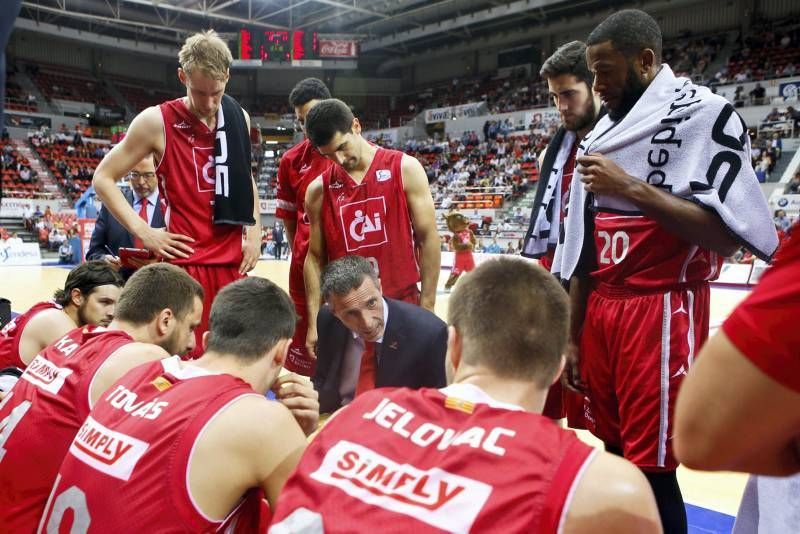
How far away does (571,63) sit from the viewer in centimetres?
275

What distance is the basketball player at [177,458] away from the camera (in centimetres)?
152

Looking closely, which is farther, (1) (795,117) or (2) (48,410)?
(1) (795,117)

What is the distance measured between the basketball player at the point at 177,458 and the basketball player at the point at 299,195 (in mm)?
2280

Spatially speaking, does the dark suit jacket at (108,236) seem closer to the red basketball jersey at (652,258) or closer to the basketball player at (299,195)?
the basketball player at (299,195)

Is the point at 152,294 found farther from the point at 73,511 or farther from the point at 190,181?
Result: the point at 73,511

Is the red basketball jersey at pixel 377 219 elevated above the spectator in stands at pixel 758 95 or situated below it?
below

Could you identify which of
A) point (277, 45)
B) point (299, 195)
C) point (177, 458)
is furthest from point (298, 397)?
point (277, 45)

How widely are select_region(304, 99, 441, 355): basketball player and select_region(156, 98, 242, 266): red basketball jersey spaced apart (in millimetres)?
625

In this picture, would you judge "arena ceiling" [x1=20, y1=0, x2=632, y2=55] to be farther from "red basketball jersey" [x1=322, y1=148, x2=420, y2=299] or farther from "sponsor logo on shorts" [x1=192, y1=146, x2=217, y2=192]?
"sponsor logo on shorts" [x1=192, y1=146, x2=217, y2=192]

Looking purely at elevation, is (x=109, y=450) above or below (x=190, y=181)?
below

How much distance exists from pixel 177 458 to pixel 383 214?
2094 millimetres

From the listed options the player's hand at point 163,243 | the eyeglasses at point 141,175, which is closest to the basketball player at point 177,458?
the player's hand at point 163,243

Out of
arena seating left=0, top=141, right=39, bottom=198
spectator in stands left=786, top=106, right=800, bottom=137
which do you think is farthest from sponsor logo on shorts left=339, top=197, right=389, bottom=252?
arena seating left=0, top=141, right=39, bottom=198

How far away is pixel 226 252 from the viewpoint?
320 centimetres
